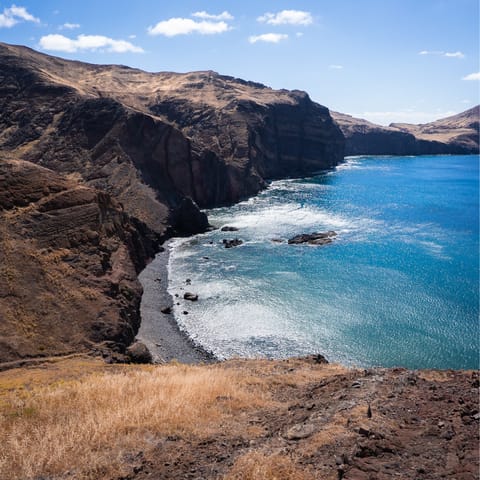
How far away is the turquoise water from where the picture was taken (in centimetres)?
4906

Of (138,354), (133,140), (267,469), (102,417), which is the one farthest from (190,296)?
(133,140)

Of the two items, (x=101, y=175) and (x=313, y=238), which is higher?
(x=101, y=175)

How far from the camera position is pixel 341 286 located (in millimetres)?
64688

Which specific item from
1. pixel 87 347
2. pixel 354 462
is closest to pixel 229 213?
pixel 87 347

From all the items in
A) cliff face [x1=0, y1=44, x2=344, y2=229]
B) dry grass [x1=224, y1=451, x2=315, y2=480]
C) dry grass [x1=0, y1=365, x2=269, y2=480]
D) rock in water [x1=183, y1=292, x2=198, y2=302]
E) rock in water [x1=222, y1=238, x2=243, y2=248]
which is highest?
cliff face [x1=0, y1=44, x2=344, y2=229]

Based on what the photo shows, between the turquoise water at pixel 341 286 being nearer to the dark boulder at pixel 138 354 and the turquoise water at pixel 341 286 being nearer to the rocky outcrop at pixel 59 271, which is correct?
the dark boulder at pixel 138 354

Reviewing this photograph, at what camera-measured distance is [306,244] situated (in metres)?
85.5

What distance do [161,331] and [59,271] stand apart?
13408 mm

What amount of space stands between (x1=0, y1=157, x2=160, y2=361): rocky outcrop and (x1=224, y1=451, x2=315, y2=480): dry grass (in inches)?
1103

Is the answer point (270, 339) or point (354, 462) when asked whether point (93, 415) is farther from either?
point (270, 339)

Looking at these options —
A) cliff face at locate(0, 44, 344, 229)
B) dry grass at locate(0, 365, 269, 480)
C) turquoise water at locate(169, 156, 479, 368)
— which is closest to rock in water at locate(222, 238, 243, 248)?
turquoise water at locate(169, 156, 479, 368)

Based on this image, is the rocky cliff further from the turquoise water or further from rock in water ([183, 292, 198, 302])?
the turquoise water

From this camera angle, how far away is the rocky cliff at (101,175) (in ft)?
143

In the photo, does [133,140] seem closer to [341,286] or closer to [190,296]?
[190,296]
